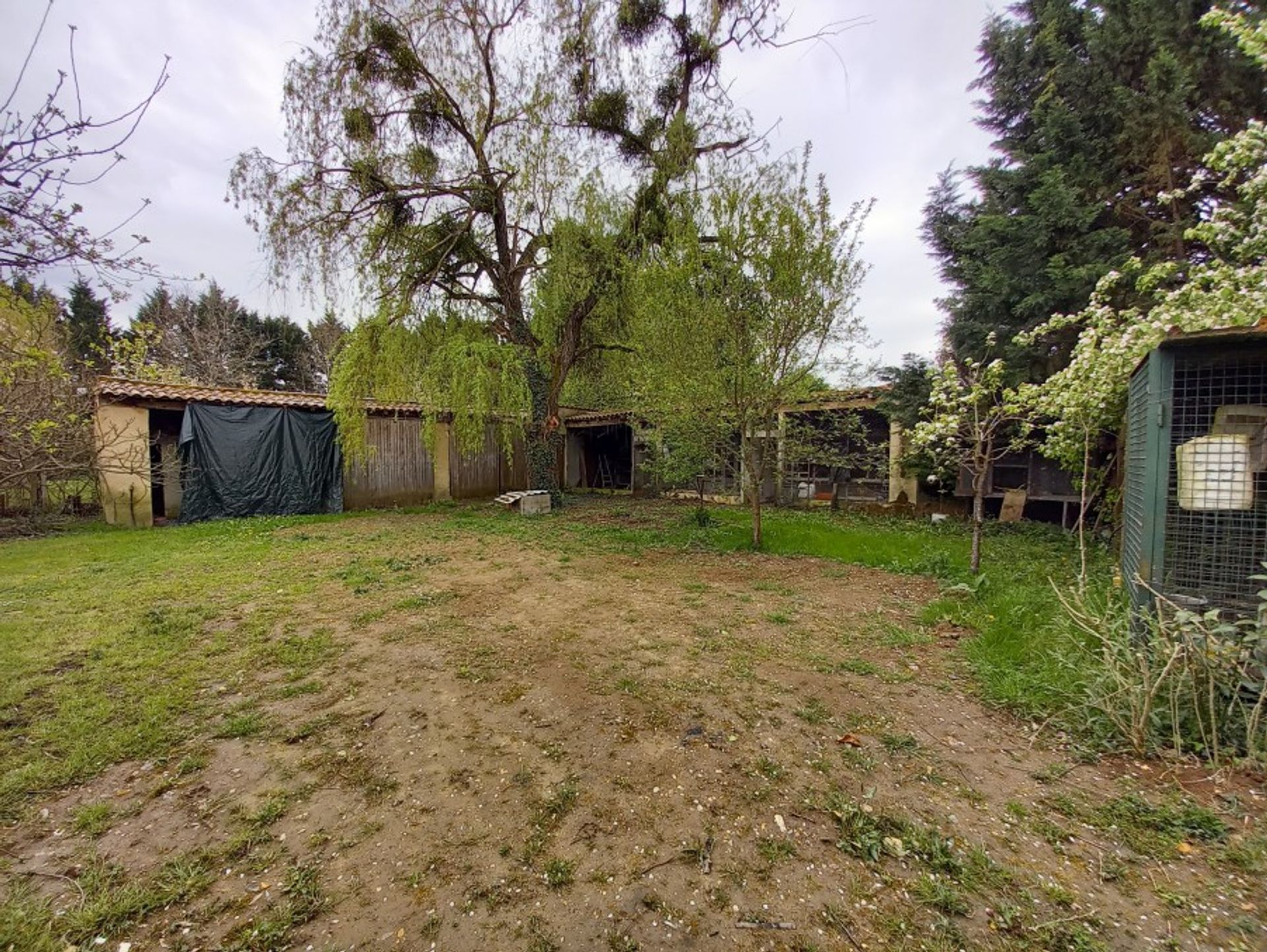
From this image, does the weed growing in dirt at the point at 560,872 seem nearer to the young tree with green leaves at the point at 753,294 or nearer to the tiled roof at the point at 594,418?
the young tree with green leaves at the point at 753,294

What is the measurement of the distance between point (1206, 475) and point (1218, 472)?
0.14 ft

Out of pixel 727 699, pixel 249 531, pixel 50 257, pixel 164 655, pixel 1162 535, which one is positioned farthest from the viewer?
pixel 249 531

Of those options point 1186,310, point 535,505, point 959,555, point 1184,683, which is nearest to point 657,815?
point 1184,683

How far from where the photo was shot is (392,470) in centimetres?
1159

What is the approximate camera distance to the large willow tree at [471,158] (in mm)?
8336

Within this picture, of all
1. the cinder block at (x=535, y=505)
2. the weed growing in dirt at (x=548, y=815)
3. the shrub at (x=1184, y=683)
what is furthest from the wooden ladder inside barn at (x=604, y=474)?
the weed growing in dirt at (x=548, y=815)

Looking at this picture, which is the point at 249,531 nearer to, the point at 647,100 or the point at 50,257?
the point at 50,257

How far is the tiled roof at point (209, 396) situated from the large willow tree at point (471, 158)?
2.12 meters

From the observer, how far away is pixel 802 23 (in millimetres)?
8602

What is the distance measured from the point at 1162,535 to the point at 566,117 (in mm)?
10478

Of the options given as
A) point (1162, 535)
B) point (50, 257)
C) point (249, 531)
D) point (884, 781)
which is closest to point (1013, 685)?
point (1162, 535)

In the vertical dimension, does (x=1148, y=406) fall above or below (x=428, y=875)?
above

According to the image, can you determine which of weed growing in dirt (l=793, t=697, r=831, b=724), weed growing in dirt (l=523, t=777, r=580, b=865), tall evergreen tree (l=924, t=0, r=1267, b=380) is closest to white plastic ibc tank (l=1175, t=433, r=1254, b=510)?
weed growing in dirt (l=793, t=697, r=831, b=724)

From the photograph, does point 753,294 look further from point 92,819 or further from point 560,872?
point 92,819
